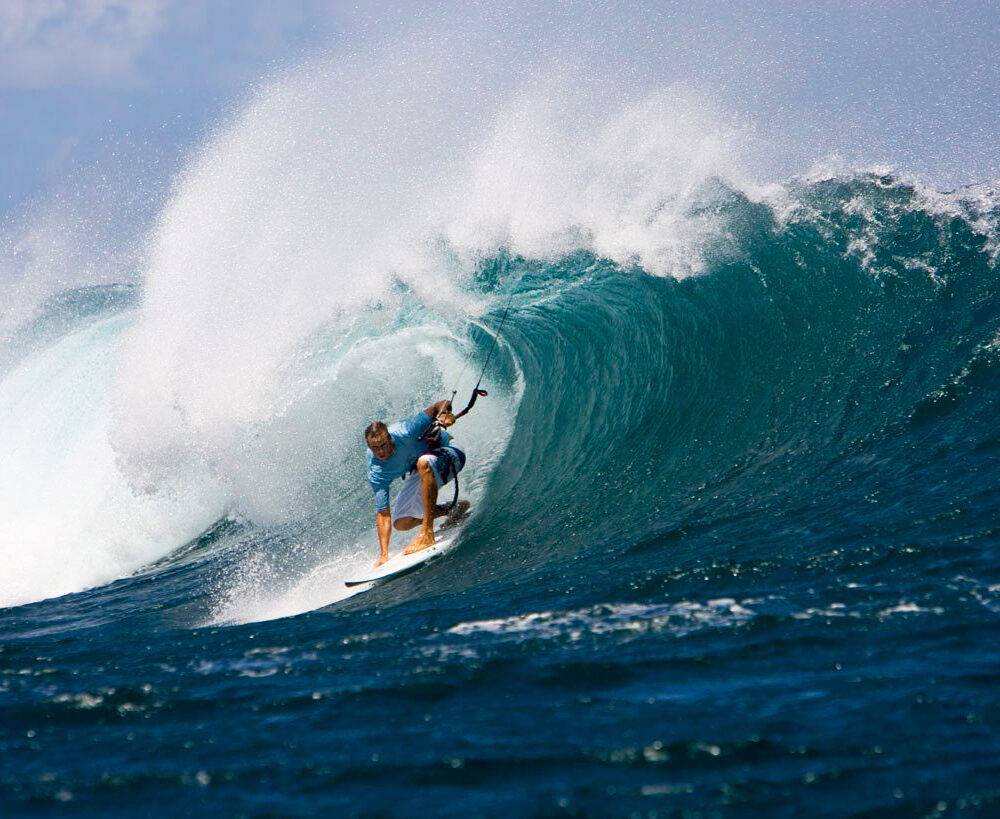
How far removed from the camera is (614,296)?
1324 cm

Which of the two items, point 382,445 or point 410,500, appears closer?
point 382,445

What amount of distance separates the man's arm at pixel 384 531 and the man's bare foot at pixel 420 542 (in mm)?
166

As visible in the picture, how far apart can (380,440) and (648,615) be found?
3385mm

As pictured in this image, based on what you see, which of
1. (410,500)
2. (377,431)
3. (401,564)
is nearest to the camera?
(401,564)

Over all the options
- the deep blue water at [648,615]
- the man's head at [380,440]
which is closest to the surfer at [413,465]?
the man's head at [380,440]

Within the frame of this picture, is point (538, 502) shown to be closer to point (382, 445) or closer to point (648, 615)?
point (382, 445)

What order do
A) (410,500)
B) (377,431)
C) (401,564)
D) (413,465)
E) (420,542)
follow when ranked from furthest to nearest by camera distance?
(410,500) < (413,465) < (420,542) < (377,431) < (401,564)

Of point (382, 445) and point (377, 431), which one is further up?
point (377, 431)

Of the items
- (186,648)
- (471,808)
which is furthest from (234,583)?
(471,808)

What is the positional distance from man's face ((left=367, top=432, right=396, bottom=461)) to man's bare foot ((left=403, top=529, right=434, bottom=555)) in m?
0.72

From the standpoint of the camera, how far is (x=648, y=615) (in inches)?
221

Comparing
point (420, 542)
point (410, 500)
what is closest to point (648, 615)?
point (420, 542)

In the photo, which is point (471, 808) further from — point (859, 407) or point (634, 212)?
point (634, 212)

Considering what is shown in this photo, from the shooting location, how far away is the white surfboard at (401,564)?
8023 mm
